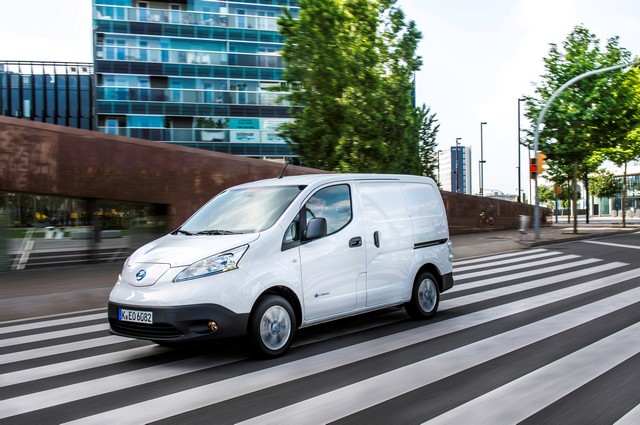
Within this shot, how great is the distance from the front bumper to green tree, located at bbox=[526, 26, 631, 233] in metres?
25.6

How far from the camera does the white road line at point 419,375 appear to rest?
429 centimetres

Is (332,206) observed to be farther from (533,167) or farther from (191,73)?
(191,73)

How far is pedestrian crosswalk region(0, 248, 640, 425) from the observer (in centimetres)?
437

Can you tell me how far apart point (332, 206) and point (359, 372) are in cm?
212

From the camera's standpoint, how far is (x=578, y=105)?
2792cm

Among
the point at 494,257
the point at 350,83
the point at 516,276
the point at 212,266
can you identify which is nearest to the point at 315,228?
the point at 212,266

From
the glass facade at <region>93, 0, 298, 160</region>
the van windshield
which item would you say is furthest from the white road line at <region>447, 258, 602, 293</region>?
the glass facade at <region>93, 0, 298, 160</region>

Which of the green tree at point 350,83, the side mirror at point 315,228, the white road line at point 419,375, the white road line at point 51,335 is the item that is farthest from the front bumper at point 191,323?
the green tree at point 350,83

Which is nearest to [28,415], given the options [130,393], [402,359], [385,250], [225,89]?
[130,393]

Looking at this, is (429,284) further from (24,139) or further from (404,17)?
(404,17)

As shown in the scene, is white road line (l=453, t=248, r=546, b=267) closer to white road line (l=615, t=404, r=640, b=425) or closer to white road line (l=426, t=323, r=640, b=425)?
white road line (l=426, t=323, r=640, b=425)

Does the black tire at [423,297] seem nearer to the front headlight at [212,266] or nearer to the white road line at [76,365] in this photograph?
the front headlight at [212,266]

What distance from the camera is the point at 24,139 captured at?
1337 centimetres

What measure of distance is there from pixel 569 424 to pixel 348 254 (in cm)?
322
